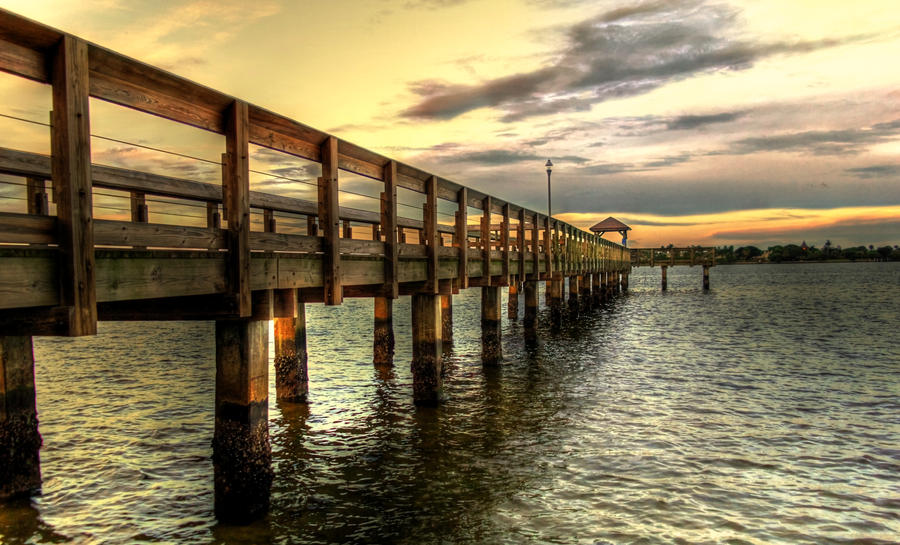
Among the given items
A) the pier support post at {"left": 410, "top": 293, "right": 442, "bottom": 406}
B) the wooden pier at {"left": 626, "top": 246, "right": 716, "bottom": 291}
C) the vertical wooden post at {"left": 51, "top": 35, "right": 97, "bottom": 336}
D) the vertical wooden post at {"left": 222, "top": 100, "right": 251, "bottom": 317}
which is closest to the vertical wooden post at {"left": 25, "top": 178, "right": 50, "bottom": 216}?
the vertical wooden post at {"left": 222, "top": 100, "right": 251, "bottom": 317}

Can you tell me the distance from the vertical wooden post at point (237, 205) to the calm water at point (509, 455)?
2.53 metres

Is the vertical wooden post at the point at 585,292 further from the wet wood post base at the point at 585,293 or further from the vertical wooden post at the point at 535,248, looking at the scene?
the vertical wooden post at the point at 535,248

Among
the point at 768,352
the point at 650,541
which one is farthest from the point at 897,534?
the point at 768,352

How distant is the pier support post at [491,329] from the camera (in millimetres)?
15735

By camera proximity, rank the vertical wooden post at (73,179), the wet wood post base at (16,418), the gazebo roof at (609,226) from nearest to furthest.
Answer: the vertical wooden post at (73,179) < the wet wood post base at (16,418) < the gazebo roof at (609,226)

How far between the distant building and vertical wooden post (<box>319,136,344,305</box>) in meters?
69.5

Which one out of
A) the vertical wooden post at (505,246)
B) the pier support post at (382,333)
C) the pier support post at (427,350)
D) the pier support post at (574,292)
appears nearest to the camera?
the pier support post at (427,350)

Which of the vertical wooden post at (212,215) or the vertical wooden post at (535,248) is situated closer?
the vertical wooden post at (212,215)

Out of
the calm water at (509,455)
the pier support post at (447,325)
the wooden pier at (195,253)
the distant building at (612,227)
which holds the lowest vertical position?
the calm water at (509,455)

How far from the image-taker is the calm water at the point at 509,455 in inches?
247

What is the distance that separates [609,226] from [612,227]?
629mm

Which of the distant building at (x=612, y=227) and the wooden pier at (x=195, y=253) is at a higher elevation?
the distant building at (x=612, y=227)

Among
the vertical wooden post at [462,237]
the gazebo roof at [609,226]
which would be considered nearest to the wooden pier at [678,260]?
the gazebo roof at [609,226]

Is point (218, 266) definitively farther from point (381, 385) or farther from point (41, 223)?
point (381, 385)
